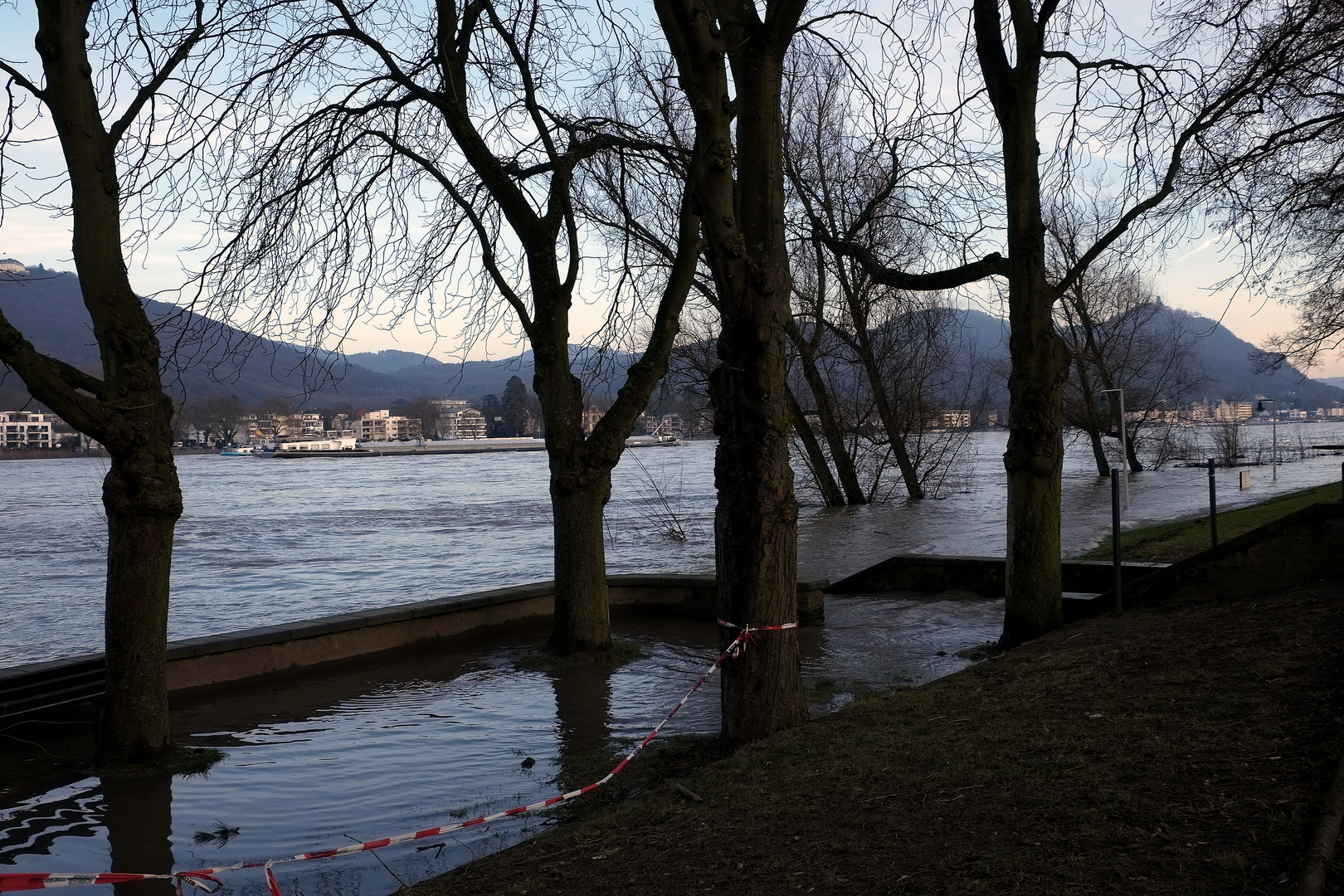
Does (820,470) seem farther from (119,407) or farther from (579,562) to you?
(119,407)

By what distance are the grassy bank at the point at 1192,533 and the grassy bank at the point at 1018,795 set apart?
799 centimetres

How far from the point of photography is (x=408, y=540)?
33.0 meters

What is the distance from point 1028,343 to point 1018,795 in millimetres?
5537

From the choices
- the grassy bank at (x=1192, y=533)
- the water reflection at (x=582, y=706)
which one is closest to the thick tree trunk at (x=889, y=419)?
the grassy bank at (x=1192, y=533)

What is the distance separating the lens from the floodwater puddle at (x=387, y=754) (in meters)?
5.70

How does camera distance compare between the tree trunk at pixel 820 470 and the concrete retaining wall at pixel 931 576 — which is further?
the tree trunk at pixel 820 470

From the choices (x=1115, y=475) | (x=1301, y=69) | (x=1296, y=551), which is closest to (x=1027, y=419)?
(x=1115, y=475)

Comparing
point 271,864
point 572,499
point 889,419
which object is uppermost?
point 889,419

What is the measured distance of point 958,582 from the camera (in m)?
14.6

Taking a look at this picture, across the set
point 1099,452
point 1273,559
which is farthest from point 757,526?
point 1099,452

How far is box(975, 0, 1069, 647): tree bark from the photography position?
9000 mm

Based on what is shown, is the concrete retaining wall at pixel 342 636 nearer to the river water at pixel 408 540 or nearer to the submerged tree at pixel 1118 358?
the river water at pixel 408 540

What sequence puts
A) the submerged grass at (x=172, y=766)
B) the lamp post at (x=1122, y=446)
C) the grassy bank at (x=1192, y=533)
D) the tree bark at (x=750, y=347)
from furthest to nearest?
1. the lamp post at (x=1122, y=446)
2. the grassy bank at (x=1192, y=533)
3. the submerged grass at (x=172, y=766)
4. the tree bark at (x=750, y=347)

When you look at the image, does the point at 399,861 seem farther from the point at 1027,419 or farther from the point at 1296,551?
the point at 1296,551
